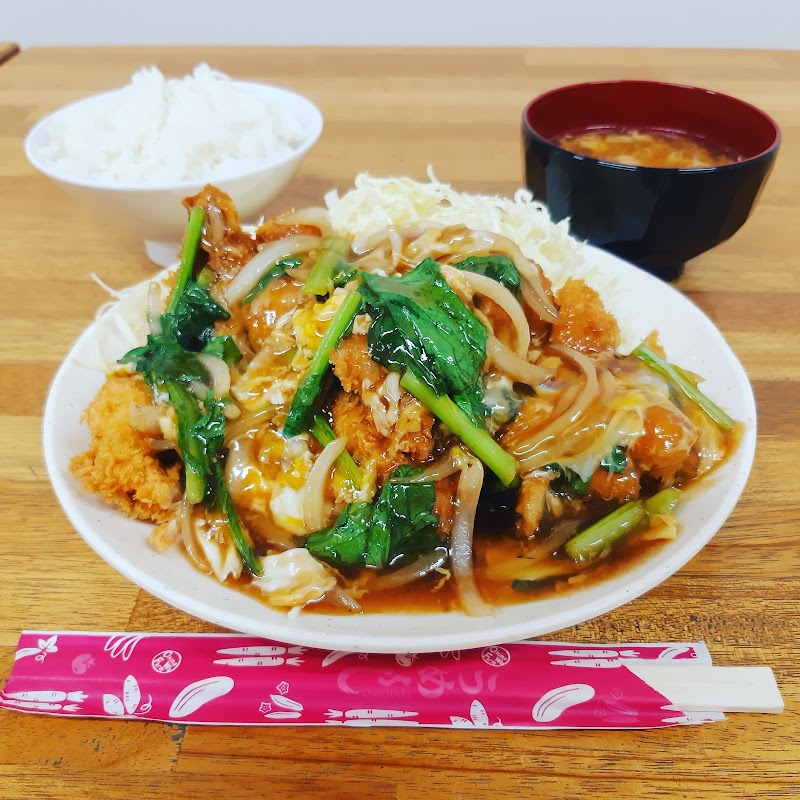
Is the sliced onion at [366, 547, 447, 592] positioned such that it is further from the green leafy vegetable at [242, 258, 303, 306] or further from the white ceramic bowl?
the white ceramic bowl

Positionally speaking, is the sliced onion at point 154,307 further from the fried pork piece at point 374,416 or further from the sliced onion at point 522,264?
the sliced onion at point 522,264

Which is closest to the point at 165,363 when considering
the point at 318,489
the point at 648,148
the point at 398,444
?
the point at 318,489

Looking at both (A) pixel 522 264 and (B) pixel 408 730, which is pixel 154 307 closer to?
(A) pixel 522 264

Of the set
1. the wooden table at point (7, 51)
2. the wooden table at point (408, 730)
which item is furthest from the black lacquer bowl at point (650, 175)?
the wooden table at point (7, 51)

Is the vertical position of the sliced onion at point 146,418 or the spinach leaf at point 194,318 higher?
the spinach leaf at point 194,318

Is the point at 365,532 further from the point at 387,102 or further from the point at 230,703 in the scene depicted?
the point at 387,102

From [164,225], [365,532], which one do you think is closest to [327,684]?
[365,532]
